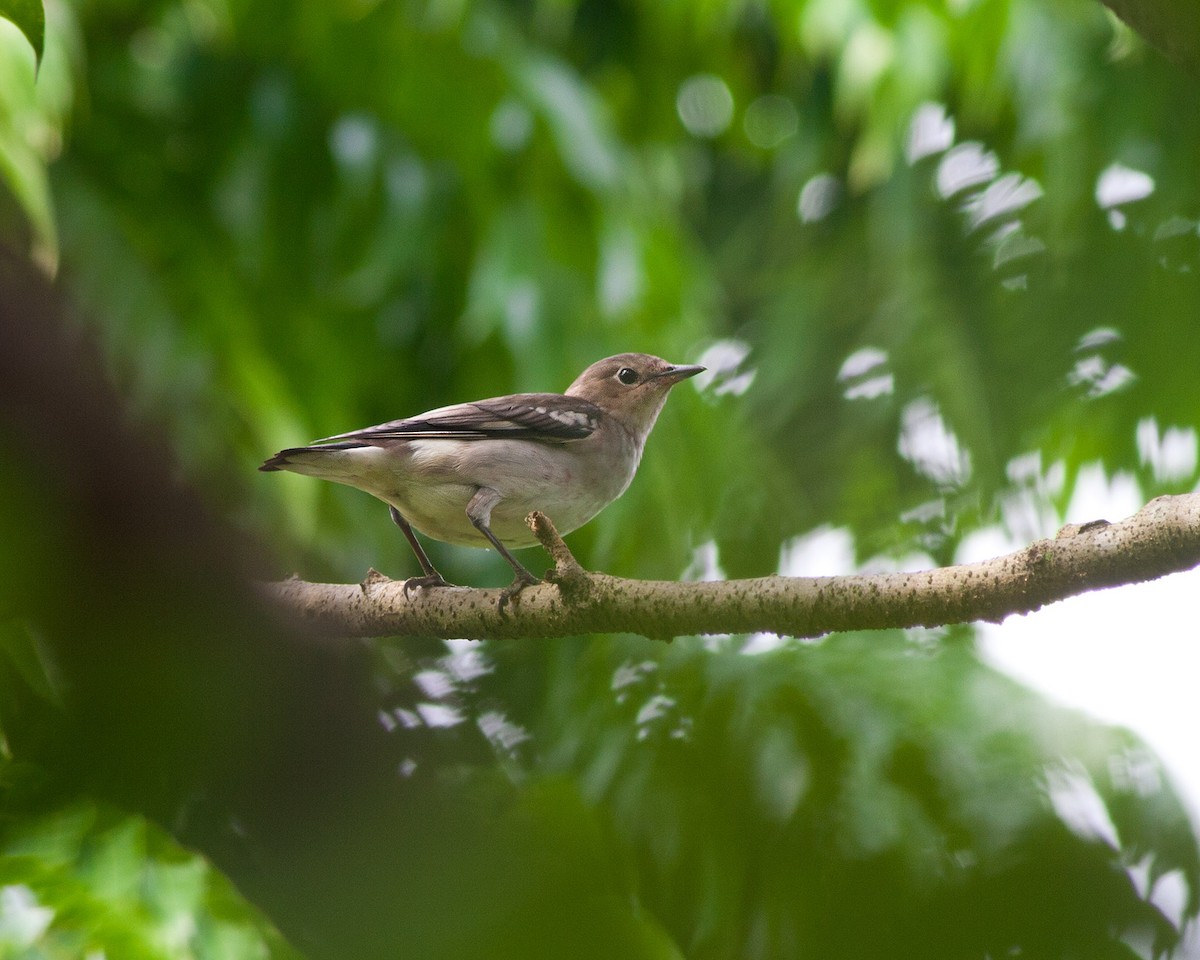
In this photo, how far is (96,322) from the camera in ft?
15.9

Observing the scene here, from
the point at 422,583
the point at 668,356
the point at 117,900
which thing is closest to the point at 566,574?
the point at 422,583

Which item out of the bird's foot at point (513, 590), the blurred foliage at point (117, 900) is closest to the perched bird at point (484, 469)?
the bird's foot at point (513, 590)

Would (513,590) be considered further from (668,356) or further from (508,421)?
(668,356)

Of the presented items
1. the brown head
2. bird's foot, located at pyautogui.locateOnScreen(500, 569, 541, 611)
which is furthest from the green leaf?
the brown head

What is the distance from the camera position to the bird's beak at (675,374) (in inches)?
167

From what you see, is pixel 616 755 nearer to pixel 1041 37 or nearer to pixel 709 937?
pixel 709 937

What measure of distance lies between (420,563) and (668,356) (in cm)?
239

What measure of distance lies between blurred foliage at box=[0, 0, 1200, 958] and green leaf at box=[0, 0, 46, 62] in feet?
3.89

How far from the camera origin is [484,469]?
11.6 feet

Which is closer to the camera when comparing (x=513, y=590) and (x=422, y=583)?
(x=513, y=590)

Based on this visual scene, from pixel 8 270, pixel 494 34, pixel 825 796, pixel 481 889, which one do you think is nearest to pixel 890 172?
pixel 494 34

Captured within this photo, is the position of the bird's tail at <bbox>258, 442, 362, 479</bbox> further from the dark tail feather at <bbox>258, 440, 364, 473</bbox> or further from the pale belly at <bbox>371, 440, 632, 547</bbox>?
the pale belly at <bbox>371, 440, 632, 547</bbox>

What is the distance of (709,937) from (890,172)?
192 inches

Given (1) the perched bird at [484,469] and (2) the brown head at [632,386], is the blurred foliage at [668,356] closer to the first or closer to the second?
(1) the perched bird at [484,469]
